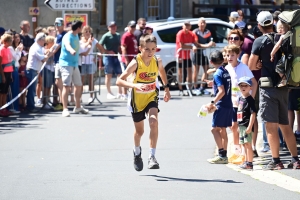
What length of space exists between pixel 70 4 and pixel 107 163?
1105 centimetres

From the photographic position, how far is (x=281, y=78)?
1066cm

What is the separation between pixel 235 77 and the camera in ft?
37.8

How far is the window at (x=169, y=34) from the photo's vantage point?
78.9 feet

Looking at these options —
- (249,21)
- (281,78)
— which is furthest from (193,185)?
(249,21)

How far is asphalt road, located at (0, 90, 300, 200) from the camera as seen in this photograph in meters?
9.39

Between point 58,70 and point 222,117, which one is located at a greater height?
point 58,70

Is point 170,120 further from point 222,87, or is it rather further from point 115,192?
point 115,192

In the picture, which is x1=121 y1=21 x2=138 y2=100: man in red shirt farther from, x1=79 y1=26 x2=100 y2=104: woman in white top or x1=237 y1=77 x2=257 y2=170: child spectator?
x1=237 y1=77 x2=257 y2=170: child spectator

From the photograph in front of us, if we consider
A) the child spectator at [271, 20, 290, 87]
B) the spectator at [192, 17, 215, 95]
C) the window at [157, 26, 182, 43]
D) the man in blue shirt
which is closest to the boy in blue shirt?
the child spectator at [271, 20, 290, 87]

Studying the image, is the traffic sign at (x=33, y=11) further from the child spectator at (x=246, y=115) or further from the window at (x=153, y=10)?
the child spectator at (x=246, y=115)

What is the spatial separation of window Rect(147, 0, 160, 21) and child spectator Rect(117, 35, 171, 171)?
846 inches

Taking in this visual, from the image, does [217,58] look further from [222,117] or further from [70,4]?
[70,4]

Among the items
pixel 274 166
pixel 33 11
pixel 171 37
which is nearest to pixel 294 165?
pixel 274 166

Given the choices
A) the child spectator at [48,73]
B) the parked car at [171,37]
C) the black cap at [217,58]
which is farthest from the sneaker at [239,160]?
the parked car at [171,37]
